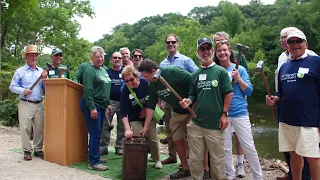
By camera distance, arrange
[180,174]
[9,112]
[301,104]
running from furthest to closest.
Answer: [9,112] < [180,174] < [301,104]

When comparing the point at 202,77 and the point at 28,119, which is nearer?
the point at 202,77

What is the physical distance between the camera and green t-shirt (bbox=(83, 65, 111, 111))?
4966mm

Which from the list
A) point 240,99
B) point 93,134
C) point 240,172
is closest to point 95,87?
point 93,134

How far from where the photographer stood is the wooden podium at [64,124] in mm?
5301

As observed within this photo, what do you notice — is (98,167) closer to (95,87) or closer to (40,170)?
(40,170)

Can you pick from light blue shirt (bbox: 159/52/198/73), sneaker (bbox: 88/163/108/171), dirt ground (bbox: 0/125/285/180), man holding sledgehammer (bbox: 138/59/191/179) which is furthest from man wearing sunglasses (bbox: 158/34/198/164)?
dirt ground (bbox: 0/125/285/180)

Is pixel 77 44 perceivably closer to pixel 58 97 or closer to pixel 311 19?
pixel 58 97

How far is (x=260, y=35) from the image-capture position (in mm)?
42094

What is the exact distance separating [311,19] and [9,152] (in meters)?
36.2

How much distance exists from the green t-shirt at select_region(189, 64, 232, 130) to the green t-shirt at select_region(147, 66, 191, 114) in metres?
0.63

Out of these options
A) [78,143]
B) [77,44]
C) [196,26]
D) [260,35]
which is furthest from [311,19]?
[78,143]

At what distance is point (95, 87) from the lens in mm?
5152

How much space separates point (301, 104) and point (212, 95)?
951 mm

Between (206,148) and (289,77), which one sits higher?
(289,77)
